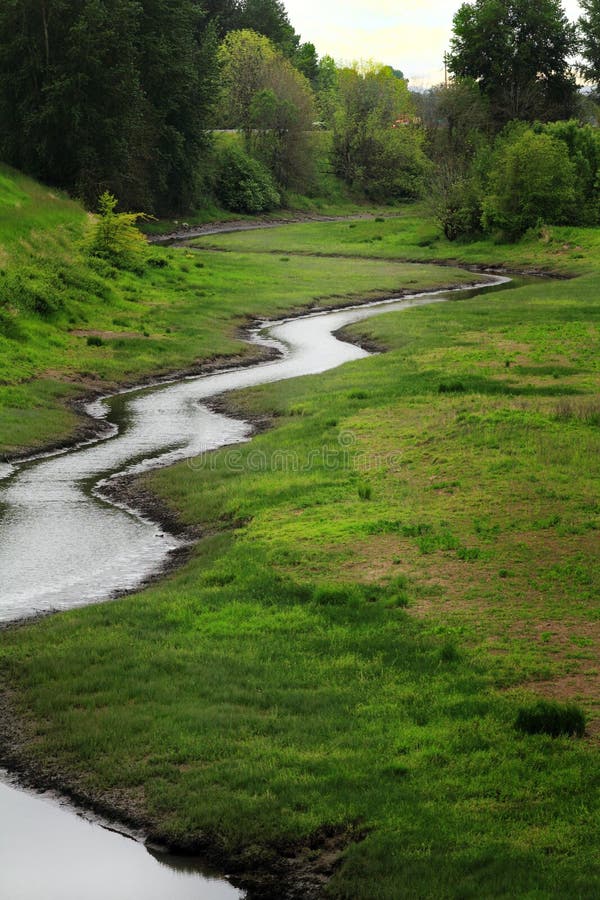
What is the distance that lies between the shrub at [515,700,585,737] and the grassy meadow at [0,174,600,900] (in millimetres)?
158

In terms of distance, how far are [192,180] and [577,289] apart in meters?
50.0

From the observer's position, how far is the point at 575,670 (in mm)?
13570

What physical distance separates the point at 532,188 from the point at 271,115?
4802cm

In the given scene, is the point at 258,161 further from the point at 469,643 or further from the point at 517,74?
the point at 469,643

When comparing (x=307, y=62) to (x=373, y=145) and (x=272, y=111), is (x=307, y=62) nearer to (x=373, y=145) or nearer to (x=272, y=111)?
(x=373, y=145)

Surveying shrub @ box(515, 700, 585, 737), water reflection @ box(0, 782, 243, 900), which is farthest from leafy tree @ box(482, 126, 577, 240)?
water reflection @ box(0, 782, 243, 900)

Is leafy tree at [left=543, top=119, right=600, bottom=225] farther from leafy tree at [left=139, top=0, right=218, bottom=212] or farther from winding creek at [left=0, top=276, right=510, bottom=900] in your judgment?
winding creek at [left=0, top=276, right=510, bottom=900]

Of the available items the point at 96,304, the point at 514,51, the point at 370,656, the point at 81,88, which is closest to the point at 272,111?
the point at 514,51

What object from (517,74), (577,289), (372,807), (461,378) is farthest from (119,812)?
(517,74)

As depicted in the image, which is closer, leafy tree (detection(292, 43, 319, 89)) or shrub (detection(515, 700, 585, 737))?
shrub (detection(515, 700, 585, 737))

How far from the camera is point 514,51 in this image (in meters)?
102

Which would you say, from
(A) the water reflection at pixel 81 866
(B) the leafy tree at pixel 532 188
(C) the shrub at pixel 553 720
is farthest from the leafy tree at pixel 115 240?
(C) the shrub at pixel 553 720

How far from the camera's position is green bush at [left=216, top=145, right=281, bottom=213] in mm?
109312

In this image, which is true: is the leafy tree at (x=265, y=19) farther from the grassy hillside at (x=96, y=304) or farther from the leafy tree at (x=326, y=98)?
the grassy hillside at (x=96, y=304)
